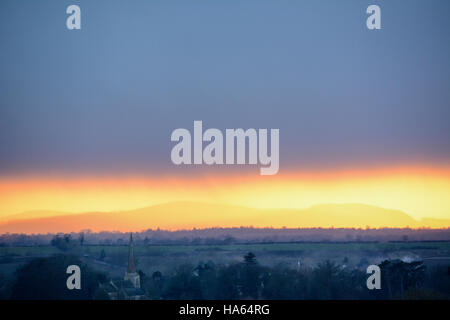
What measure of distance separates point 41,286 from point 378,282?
75.9 feet

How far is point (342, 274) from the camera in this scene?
48.0 m

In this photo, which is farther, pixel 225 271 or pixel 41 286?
pixel 225 271

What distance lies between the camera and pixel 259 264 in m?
50.5

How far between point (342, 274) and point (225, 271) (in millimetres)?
8945
